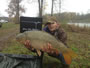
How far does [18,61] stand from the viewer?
180 cm

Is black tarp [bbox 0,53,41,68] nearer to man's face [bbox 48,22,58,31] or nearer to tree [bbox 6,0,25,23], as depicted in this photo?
man's face [bbox 48,22,58,31]

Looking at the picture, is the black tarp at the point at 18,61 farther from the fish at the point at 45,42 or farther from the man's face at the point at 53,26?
the man's face at the point at 53,26

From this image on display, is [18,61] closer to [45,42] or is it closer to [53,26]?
[45,42]

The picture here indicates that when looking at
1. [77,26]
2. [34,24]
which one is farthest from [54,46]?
[77,26]

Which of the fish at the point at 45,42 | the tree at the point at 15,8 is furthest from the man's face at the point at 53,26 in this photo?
the tree at the point at 15,8

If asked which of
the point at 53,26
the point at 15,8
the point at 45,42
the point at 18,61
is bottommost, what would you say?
the point at 18,61

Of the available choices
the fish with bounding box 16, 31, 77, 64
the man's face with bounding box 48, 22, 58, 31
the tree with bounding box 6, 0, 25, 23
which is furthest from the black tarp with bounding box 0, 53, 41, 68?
the tree with bounding box 6, 0, 25, 23

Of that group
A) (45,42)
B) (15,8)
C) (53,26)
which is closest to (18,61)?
(45,42)

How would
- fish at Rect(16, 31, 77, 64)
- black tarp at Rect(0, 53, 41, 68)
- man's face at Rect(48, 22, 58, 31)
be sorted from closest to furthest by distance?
fish at Rect(16, 31, 77, 64) → black tarp at Rect(0, 53, 41, 68) → man's face at Rect(48, 22, 58, 31)

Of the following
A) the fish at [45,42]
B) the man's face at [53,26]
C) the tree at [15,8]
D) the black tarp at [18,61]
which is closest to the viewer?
the fish at [45,42]

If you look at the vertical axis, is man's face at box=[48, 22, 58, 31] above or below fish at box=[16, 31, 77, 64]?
above

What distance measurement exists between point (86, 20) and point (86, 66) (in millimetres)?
22917

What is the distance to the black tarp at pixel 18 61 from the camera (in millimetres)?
1751

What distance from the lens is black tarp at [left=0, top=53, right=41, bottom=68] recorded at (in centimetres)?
175
